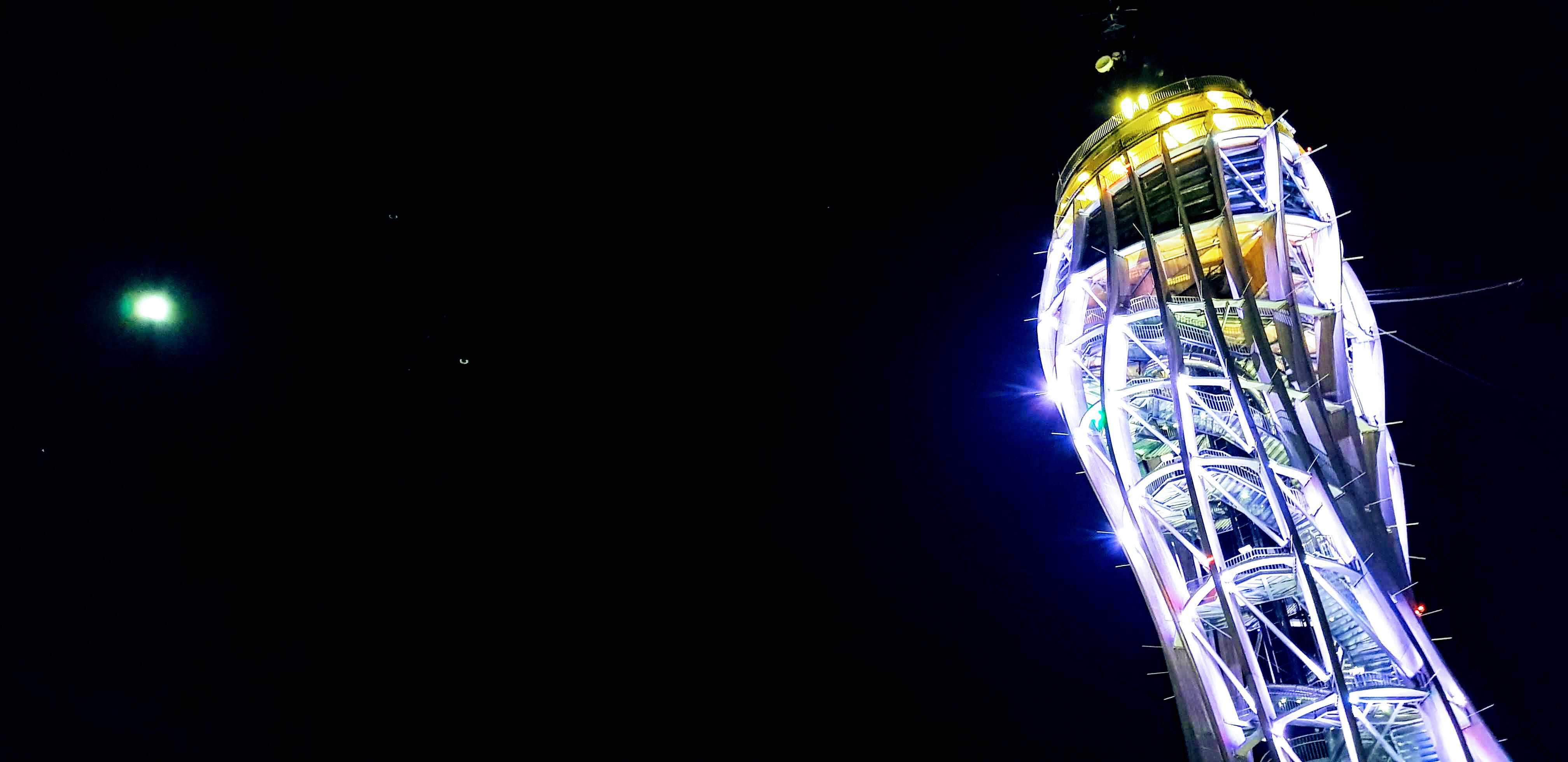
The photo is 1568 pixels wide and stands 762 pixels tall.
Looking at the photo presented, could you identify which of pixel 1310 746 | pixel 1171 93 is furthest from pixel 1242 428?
pixel 1171 93

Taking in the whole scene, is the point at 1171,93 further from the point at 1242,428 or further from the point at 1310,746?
the point at 1310,746

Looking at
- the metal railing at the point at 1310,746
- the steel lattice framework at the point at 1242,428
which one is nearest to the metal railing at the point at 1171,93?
the steel lattice framework at the point at 1242,428

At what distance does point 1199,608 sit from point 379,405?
2136 centimetres

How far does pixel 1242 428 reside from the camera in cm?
2306

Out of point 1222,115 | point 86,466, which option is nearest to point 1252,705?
point 1222,115

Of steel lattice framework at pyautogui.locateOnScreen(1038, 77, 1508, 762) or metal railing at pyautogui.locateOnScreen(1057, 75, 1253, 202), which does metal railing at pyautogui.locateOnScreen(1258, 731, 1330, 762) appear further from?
metal railing at pyautogui.locateOnScreen(1057, 75, 1253, 202)

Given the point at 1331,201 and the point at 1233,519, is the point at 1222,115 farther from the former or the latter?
the point at 1233,519

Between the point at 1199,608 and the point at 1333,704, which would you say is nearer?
the point at 1333,704

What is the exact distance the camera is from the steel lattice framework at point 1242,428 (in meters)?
20.1

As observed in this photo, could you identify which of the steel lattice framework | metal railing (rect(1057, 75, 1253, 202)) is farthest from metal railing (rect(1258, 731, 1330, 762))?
metal railing (rect(1057, 75, 1253, 202))

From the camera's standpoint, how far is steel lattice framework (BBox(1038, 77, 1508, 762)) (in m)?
20.1

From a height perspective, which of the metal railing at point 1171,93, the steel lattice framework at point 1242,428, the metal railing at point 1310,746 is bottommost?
the metal railing at point 1310,746

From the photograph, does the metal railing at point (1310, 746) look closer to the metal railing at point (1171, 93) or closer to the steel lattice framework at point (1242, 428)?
the steel lattice framework at point (1242, 428)

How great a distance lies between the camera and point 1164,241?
1088 inches
